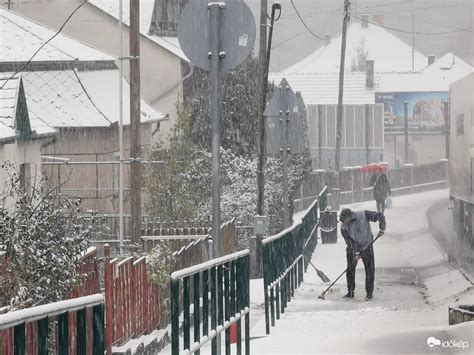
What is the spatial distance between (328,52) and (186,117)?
237 feet

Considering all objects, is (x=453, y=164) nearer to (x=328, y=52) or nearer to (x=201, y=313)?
(x=201, y=313)

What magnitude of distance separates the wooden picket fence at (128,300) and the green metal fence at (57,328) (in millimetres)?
5394

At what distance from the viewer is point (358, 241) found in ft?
59.0

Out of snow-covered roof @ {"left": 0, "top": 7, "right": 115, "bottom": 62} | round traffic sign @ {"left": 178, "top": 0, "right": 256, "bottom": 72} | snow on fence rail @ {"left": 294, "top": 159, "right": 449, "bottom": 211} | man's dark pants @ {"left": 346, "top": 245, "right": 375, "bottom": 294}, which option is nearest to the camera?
round traffic sign @ {"left": 178, "top": 0, "right": 256, "bottom": 72}

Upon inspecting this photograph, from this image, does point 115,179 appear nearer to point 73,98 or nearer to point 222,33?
point 73,98

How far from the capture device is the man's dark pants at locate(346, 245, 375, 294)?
17.6m

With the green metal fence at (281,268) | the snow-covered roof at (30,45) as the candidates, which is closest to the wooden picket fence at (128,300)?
the green metal fence at (281,268)

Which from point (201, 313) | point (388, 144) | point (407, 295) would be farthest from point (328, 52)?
point (201, 313)

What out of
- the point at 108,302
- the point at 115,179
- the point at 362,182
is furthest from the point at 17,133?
the point at 362,182

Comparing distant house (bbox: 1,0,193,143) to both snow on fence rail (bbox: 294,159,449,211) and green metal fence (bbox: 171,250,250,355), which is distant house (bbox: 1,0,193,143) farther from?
green metal fence (bbox: 171,250,250,355)

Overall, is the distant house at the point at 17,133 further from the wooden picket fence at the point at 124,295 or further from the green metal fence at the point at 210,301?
the green metal fence at the point at 210,301

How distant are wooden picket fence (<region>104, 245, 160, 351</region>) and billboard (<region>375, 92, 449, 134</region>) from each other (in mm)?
78204

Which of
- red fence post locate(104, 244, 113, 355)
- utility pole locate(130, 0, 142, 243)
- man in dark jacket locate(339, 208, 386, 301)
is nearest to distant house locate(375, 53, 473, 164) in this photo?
utility pole locate(130, 0, 142, 243)

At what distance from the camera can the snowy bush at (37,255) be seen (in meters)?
12.1
